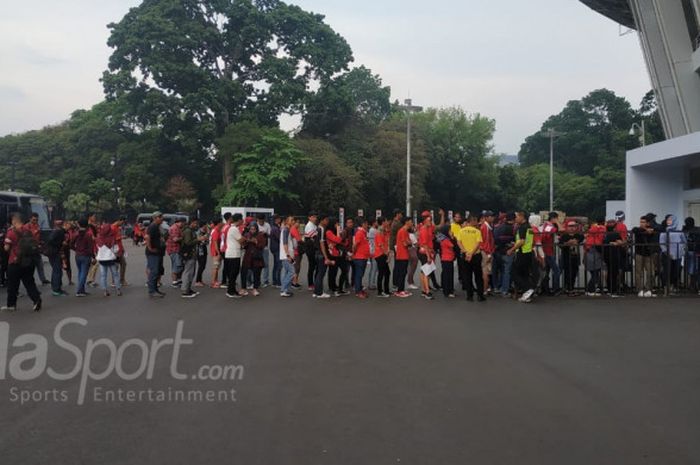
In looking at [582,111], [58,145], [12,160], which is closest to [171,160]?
[58,145]

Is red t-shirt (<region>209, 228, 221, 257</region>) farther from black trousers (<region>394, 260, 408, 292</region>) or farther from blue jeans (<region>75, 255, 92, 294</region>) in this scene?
black trousers (<region>394, 260, 408, 292</region>)

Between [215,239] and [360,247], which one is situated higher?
[215,239]

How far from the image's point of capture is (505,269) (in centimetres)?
1289

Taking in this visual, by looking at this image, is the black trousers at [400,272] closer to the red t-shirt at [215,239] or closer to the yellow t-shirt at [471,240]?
the yellow t-shirt at [471,240]

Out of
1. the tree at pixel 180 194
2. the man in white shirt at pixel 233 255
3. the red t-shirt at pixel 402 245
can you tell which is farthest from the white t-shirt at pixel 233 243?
the tree at pixel 180 194

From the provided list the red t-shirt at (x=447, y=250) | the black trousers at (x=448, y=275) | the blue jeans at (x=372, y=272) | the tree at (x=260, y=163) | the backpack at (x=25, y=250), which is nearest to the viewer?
the backpack at (x=25, y=250)

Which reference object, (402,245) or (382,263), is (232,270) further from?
(402,245)

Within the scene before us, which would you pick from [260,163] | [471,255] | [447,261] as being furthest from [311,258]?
[260,163]

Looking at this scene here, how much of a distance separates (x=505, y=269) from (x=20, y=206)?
19282mm

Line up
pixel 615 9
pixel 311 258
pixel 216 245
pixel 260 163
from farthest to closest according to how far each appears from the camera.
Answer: pixel 260 163
pixel 615 9
pixel 216 245
pixel 311 258

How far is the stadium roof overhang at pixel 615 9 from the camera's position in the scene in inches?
1196

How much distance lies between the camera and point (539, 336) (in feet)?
28.7

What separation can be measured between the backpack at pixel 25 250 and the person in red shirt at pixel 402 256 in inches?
278

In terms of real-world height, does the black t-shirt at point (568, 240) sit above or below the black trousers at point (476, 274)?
above
